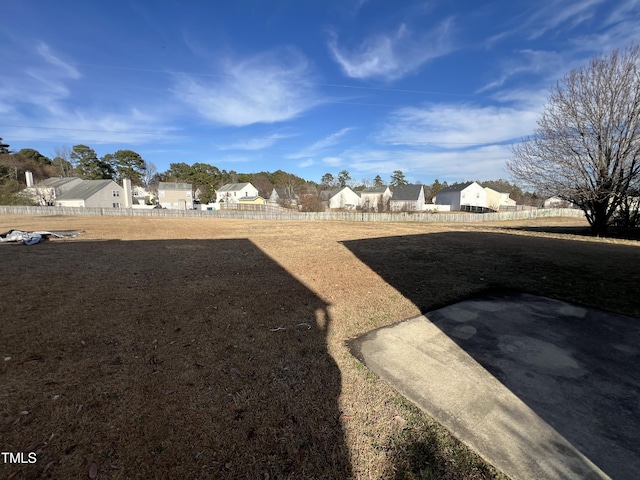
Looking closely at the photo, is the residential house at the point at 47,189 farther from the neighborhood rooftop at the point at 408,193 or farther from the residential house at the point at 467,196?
the residential house at the point at 467,196

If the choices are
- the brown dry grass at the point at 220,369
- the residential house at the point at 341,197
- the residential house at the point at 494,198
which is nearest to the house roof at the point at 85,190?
the residential house at the point at 341,197

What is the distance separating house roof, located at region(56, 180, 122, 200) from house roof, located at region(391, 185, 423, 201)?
A: 146 ft

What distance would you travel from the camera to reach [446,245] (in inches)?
429

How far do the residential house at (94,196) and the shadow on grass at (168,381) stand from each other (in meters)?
39.6

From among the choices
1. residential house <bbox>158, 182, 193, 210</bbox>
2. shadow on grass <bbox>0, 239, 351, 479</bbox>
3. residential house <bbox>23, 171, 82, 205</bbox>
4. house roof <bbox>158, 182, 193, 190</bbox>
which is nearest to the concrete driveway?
shadow on grass <bbox>0, 239, 351, 479</bbox>

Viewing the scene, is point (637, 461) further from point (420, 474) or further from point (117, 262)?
point (117, 262)

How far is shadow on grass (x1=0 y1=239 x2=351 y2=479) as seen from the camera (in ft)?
5.93

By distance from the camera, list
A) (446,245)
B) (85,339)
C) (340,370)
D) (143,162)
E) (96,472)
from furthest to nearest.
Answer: (143,162) → (446,245) → (85,339) → (340,370) → (96,472)

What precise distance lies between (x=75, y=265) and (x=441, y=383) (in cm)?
817

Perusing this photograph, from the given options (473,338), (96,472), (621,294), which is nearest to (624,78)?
(621,294)

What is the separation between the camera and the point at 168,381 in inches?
101

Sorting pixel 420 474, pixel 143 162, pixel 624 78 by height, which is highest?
pixel 143 162

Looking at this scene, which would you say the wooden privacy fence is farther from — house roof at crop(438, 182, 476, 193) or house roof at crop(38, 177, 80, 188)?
house roof at crop(438, 182, 476, 193)

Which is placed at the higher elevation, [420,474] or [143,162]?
[143,162]
